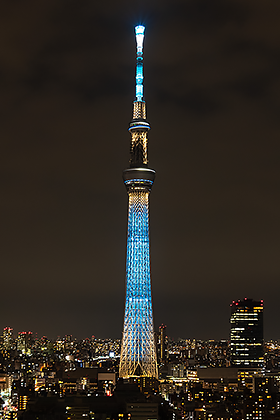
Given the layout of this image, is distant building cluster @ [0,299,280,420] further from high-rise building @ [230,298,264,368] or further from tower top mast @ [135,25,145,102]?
tower top mast @ [135,25,145,102]

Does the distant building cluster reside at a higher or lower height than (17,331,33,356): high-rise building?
lower

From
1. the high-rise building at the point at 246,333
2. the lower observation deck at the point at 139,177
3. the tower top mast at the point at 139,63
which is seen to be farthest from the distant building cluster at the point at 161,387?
the tower top mast at the point at 139,63

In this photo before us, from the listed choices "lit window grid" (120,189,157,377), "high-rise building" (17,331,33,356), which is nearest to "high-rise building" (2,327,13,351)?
"high-rise building" (17,331,33,356)

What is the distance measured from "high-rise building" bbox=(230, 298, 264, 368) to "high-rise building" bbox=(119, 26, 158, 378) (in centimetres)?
3163

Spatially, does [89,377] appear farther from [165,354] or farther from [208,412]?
[165,354]

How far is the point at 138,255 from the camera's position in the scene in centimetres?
4178

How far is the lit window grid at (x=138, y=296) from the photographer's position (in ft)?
136

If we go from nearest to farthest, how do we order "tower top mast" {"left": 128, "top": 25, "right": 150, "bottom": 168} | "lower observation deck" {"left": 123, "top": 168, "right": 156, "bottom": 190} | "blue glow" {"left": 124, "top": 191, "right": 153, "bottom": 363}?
"blue glow" {"left": 124, "top": 191, "right": 153, "bottom": 363} → "lower observation deck" {"left": 123, "top": 168, "right": 156, "bottom": 190} → "tower top mast" {"left": 128, "top": 25, "right": 150, "bottom": 168}

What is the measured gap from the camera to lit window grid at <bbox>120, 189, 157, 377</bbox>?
41.5 m

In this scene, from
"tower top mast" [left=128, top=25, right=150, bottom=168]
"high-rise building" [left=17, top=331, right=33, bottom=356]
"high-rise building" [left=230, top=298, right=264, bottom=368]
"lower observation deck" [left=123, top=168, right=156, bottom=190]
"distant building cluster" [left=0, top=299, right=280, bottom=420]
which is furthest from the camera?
"high-rise building" [left=17, top=331, right=33, bottom=356]

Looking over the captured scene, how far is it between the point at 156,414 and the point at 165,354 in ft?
140

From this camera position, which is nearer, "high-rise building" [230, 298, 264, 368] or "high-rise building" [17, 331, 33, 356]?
"high-rise building" [230, 298, 264, 368]

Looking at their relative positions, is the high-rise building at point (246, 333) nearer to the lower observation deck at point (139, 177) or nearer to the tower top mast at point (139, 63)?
the lower observation deck at point (139, 177)

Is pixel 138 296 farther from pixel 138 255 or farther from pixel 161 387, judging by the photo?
pixel 161 387
